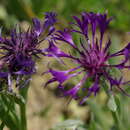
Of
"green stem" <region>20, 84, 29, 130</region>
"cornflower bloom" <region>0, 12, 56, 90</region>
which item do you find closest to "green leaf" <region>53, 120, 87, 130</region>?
"green stem" <region>20, 84, 29, 130</region>

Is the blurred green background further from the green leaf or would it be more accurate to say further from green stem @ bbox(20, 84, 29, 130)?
green stem @ bbox(20, 84, 29, 130)

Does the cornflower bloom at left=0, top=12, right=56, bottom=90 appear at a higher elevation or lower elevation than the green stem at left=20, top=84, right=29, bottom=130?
higher

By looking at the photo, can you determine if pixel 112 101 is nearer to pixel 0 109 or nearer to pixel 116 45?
pixel 0 109

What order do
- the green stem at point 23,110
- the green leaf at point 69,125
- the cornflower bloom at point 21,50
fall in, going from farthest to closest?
the green leaf at point 69,125 < the green stem at point 23,110 < the cornflower bloom at point 21,50

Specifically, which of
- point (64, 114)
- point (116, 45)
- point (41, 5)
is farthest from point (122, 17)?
point (64, 114)

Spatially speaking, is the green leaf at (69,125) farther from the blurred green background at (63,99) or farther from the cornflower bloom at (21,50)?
the cornflower bloom at (21,50)

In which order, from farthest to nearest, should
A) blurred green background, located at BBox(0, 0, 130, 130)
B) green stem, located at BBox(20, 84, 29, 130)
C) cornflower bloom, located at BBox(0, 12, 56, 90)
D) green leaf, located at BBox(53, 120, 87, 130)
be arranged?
blurred green background, located at BBox(0, 0, 130, 130) < green leaf, located at BBox(53, 120, 87, 130) < green stem, located at BBox(20, 84, 29, 130) < cornflower bloom, located at BBox(0, 12, 56, 90)

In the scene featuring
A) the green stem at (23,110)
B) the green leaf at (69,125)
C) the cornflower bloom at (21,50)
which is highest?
the cornflower bloom at (21,50)

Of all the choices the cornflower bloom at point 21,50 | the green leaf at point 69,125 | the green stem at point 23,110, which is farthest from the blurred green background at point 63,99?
the cornflower bloom at point 21,50
